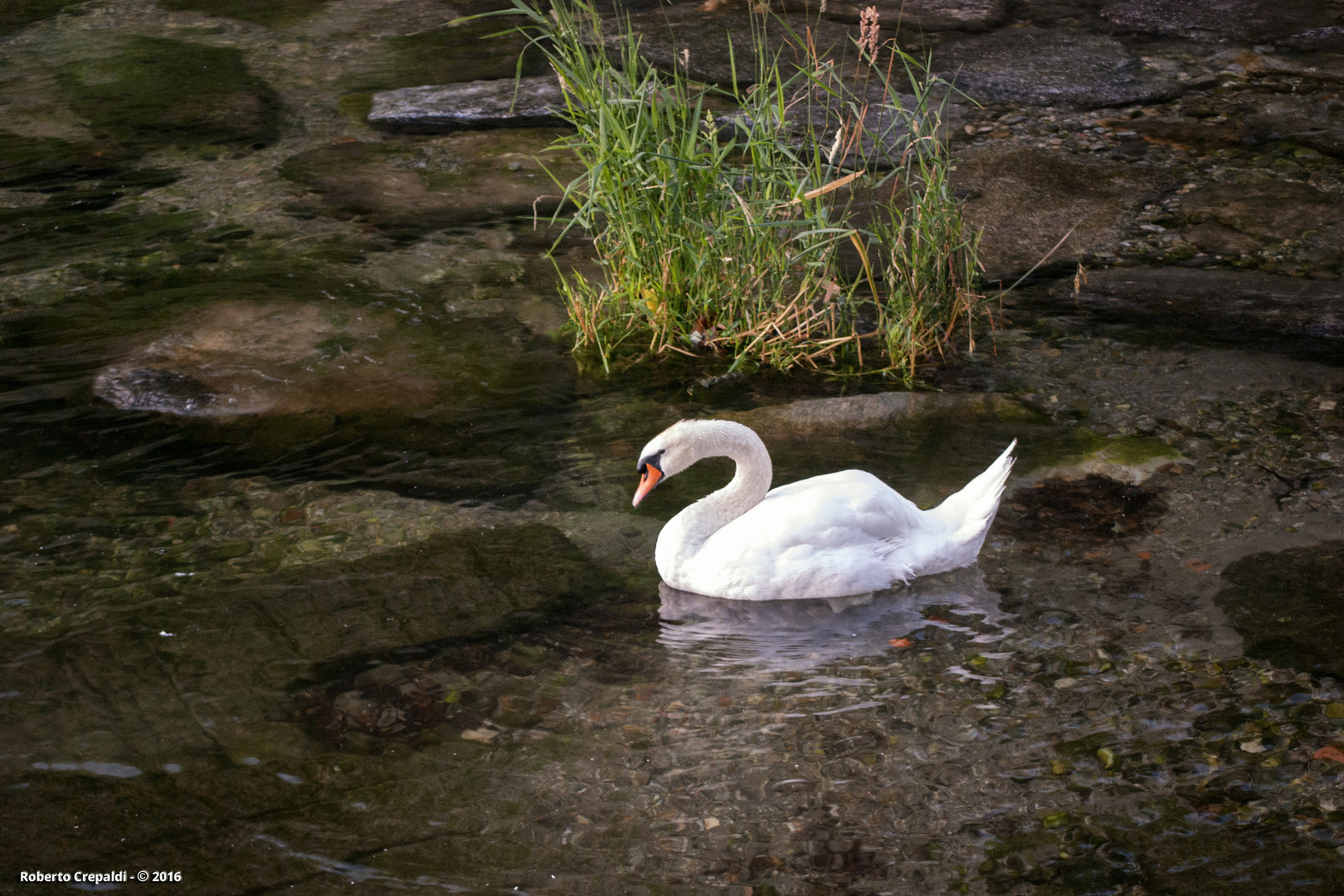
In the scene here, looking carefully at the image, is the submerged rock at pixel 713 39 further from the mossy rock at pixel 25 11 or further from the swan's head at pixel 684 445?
the mossy rock at pixel 25 11

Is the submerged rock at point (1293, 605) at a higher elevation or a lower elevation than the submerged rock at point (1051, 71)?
lower

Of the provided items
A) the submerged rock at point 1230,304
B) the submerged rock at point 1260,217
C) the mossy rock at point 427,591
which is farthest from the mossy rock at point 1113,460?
the submerged rock at point 1260,217

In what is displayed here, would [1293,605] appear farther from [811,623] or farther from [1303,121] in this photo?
[1303,121]

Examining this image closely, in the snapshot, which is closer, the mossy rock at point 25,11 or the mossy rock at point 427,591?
the mossy rock at point 427,591

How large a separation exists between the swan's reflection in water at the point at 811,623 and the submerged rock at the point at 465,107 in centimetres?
521

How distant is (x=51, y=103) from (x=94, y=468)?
5.23 metres

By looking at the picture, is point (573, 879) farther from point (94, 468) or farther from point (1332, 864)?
point (94, 468)

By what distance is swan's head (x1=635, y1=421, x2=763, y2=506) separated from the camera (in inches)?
155

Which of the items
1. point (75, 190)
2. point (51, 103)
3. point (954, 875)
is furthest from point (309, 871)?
point (51, 103)

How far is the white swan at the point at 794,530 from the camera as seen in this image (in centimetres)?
390

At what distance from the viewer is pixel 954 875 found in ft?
9.39

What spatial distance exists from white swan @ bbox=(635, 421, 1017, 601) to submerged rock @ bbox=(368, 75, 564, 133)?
4858mm

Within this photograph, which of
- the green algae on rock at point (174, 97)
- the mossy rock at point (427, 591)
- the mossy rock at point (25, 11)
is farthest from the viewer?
the mossy rock at point (25, 11)

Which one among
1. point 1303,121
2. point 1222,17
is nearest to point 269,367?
point 1303,121
